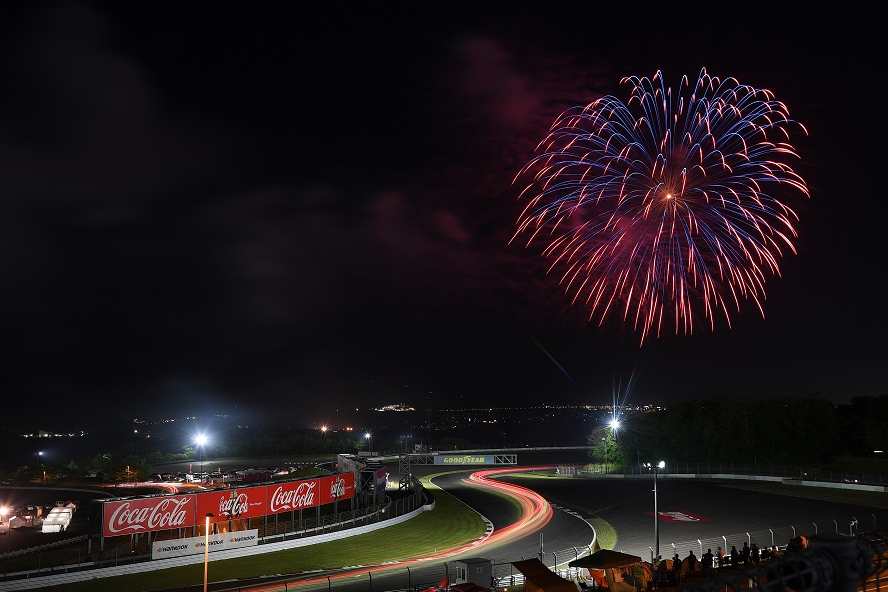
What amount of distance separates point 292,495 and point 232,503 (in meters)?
4.36

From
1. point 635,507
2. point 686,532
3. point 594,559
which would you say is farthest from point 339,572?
point 635,507

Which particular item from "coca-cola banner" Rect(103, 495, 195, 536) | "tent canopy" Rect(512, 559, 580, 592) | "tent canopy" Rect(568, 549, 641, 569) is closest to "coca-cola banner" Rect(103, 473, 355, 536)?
"coca-cola banner" Rect(103, 495, 195, 536)

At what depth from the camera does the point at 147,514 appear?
36062mm

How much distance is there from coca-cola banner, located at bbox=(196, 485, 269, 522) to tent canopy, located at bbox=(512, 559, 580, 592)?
21285 mm

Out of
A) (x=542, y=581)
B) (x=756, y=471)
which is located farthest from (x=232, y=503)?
(x=756, y=471)

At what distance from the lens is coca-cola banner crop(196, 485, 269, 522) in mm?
38125

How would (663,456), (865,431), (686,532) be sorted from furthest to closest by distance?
1. (663,456)
2. (865,431)
3. (686,532)

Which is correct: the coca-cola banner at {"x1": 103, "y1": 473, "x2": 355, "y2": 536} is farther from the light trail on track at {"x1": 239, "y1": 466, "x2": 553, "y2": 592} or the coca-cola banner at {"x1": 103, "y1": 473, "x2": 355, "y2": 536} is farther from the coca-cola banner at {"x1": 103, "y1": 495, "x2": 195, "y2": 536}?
the light trail on track at {"x1": 239, "y1": 466, "x2": 553, "y2": 592}

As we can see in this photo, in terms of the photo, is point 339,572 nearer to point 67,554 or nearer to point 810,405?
point 67,554

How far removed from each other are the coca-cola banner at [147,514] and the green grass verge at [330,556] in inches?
99.3

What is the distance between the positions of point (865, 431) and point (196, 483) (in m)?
87.2

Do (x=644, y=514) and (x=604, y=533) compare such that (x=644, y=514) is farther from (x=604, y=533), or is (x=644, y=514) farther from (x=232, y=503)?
(x=232, y=503)

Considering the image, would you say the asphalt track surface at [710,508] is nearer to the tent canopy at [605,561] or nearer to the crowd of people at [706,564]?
the crowd of people at [706,564]

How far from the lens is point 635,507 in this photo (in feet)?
184
